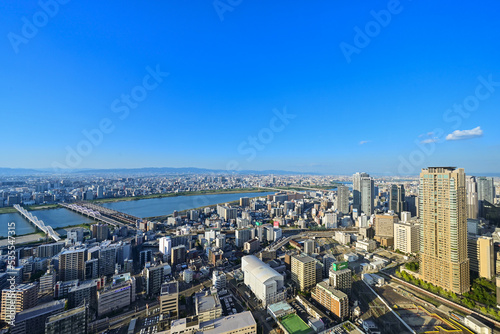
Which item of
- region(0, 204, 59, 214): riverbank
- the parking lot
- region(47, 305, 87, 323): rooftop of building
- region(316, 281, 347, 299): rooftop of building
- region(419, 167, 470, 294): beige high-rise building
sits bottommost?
the parking lot

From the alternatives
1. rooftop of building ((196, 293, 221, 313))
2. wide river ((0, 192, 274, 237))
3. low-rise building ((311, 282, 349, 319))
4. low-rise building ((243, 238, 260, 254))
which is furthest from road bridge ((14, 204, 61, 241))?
low-rise building ((311, 282, 349, 319))

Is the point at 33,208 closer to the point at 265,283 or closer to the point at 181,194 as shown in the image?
the point at 181,194

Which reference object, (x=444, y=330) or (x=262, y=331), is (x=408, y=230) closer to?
(x=444, y=330)

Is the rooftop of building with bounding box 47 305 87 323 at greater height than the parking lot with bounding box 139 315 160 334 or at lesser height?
greater

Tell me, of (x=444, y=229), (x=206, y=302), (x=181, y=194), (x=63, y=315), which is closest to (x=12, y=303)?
(x=63, y=315)

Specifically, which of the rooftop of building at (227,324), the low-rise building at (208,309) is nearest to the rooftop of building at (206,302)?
the low-rise building at (208,309)

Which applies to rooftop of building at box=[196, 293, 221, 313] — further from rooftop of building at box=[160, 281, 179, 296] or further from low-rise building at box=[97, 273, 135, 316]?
low-rise building at box=[97, 273, 135, 316]

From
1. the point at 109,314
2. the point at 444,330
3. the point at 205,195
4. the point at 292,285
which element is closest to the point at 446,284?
the point at 444,330
